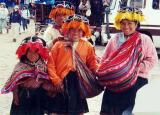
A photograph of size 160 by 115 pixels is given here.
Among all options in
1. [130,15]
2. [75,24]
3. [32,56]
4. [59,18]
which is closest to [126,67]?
[130,15]

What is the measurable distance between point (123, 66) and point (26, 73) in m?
1.10

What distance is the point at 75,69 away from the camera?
6.59 meters

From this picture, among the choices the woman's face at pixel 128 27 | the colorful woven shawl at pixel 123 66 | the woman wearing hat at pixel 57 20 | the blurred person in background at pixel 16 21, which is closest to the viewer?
the colorful woven shawl at pixel 123 66

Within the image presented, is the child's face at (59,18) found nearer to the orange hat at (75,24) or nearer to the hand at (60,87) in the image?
the orange hat at (75,24)

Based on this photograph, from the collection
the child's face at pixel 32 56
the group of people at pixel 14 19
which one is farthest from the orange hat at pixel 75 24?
the group of people at pixel 14 19

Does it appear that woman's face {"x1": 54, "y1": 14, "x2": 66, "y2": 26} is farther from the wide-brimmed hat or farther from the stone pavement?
the stone pavement

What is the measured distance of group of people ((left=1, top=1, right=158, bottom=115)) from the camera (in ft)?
20.6

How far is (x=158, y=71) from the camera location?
1548 centimetres

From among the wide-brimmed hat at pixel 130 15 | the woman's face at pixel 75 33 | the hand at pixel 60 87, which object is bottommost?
the hand at pixel 60 87

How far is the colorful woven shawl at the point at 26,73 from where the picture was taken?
6.40 metres

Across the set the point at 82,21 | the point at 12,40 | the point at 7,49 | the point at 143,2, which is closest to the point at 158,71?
Answer: the point at 143,2

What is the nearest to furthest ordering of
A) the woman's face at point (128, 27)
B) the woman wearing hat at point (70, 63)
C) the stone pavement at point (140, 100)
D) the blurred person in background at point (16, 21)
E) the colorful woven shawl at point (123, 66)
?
the colorful woven shawl at point (123, 66) < the woman's face at point (128, 27) < the woman wearing hat at point (70, 63) < the stone pavement at point (140, 100) < the blurred person in background at point (16, 21)

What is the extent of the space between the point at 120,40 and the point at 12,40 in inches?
767

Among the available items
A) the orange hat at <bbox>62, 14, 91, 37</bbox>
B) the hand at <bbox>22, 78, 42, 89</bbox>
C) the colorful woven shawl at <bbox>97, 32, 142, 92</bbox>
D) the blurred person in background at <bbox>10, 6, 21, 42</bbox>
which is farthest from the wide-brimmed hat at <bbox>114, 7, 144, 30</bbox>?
the blurred person in background at <bbox>10, 6, 21, 42</bbox>
